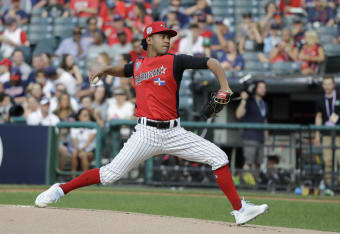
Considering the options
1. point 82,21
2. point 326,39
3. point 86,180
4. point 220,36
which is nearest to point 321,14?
point 326,39

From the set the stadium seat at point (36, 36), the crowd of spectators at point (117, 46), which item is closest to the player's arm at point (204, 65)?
the crowd of spectators at point (117, 46)

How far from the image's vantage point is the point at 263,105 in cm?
1152

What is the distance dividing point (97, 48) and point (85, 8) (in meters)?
2.18

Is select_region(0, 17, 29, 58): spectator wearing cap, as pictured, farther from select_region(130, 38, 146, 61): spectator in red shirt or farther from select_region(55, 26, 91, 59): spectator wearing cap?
select_region(130, 38, 146, 61): spectator in red shirt

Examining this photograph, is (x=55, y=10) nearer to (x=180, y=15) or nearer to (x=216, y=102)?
(x=180, y=15)

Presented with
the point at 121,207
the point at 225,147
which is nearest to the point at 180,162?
the point at 225,147

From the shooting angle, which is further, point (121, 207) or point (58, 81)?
point (58, 81)

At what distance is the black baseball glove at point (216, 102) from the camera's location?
578 centimetres

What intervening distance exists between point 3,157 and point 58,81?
3.29m

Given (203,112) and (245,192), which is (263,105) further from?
(203,112)

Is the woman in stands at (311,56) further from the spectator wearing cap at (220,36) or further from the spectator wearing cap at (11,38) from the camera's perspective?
the spectator wearing cap at (11,38)

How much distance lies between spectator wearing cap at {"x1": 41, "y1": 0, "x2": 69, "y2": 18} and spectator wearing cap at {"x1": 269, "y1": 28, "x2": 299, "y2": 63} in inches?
232

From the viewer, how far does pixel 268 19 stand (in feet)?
49.0

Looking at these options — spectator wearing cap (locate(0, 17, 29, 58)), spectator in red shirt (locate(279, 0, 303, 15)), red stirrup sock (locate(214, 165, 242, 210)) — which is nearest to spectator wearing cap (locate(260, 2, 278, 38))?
spectator in red shirt (locate(279, 0, 303, 15))
